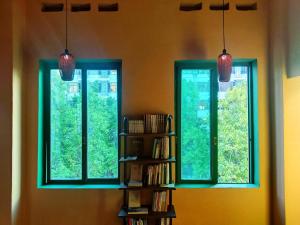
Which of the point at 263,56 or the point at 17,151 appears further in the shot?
the point at 263,56

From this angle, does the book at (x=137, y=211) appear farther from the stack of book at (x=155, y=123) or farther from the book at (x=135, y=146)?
the stack of book at (x=155, y=123)

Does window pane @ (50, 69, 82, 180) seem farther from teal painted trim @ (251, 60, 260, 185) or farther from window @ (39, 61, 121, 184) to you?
teal painted trim @ (251, 60, 260, 185)

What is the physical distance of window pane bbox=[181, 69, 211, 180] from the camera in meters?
3.92

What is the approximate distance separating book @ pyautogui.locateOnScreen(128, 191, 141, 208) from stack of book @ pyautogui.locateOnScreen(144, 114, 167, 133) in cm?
79

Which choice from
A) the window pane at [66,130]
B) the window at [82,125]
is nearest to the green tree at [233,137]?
the window at [82,125]

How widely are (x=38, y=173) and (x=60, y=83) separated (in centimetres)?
122

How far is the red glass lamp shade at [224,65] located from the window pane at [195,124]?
599 millimetres

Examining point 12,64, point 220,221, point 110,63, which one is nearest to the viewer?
point 12,64

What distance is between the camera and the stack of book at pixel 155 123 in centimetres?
360

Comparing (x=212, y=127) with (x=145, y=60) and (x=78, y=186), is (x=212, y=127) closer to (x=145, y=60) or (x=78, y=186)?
(x=145, y=60)

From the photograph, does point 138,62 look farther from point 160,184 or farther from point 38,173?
point 38,173

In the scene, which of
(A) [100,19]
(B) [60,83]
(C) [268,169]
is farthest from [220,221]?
(A) [100,19]

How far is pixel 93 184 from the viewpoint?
3.90 m

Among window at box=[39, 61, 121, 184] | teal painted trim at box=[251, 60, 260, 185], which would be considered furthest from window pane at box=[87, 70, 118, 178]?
teal painted trim at box=[251, 60, 260, 185]
